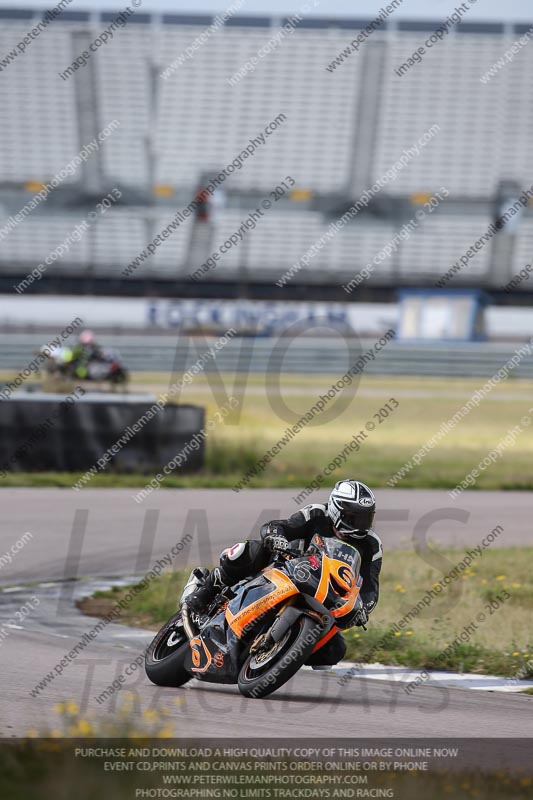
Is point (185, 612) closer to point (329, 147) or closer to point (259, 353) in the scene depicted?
point (259, 353)

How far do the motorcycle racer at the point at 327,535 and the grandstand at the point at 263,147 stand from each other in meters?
34.1

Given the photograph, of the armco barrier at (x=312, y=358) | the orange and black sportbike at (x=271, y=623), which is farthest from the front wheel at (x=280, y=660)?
the armco barrier at (x=312, y=358)

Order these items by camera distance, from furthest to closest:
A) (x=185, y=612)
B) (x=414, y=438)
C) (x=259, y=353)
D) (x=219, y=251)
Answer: (x=219, y=251) < (x=259, y=353) < (x=414, y=438) < (x=185, y=612)

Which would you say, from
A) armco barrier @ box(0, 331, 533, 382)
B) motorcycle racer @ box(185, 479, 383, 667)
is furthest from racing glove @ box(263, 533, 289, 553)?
armco barrier @ box(0, 331, 533, 382)

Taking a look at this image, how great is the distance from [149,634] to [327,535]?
7.31ft

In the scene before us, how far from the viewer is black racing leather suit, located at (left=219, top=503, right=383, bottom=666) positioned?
19.7 ft

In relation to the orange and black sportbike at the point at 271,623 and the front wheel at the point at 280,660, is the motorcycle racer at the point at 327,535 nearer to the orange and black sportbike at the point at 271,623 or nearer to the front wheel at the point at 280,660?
the orange and black sportbike at the point at 271,623

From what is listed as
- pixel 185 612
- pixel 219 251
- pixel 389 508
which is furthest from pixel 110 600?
pixel 219 251

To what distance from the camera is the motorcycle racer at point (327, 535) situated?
5.88 m

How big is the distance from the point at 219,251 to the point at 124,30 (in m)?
9.53

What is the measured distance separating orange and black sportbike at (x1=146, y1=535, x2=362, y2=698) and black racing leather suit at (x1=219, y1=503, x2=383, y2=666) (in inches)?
3.6

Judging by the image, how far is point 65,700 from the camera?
5594 millimetres

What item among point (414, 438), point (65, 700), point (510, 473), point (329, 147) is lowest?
point (65, 700)

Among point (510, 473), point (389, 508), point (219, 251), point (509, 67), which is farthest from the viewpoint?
point (509, 67)
